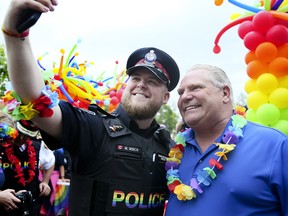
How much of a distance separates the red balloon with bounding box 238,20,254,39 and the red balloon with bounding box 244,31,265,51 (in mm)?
70

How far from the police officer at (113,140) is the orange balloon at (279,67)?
1519 millimetres

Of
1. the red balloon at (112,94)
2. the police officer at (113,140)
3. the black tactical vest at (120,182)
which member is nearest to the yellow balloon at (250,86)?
the police officer at (113,140)

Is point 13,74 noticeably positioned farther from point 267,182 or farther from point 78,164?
point 267,182

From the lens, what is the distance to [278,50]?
352 cm

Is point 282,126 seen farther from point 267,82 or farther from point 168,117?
point 168,117

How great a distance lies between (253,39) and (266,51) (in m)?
0.20

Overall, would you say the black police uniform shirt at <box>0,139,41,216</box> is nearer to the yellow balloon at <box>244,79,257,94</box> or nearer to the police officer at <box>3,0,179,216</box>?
the police officer at <box>3,0,179,216</box>

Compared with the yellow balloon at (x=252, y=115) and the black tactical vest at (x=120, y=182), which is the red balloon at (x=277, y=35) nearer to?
the yellow balloon at (x=252, y=115)

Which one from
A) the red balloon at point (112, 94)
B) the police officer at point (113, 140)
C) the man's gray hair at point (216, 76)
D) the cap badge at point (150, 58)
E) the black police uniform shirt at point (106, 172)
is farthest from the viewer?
the red balloon at point (112, 94)

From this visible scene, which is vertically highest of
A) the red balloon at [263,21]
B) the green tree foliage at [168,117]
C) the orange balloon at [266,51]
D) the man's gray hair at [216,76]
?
the red balloon at [263,21]

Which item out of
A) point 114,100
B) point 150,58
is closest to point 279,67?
point 150,58

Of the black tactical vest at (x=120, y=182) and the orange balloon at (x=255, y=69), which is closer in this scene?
the black tactical vest at (x=120, y=182)

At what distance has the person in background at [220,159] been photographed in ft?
6.19

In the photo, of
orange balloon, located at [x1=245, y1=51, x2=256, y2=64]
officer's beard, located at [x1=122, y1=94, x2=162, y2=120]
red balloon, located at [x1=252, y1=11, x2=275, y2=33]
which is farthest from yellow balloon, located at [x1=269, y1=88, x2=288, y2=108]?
officer's beard, located at [x1=122, y1=94, x2=162, y2=120]
